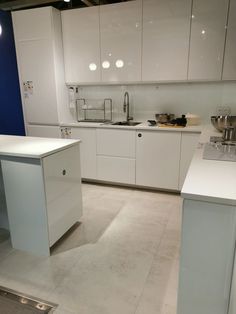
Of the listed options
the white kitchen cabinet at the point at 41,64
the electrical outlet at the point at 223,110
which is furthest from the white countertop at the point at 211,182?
the white kitchen cabinet at the point at 41,64

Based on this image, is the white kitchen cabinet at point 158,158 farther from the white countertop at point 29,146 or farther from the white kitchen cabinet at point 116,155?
the white countertop at point 29,146

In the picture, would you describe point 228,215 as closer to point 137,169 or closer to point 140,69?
point 137,169

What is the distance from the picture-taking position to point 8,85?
3.43 meters

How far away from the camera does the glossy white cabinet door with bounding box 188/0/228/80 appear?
8.88ft

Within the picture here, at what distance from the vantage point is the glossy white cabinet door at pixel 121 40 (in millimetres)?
3004

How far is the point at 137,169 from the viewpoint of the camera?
10.6 feet

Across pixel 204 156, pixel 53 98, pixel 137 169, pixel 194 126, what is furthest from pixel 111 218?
pixel 53 98

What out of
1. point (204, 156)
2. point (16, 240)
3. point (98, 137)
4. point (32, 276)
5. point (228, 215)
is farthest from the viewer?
point (98, 137)

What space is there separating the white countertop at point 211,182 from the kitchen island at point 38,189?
1099 mm

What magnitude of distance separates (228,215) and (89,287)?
3.81 feet

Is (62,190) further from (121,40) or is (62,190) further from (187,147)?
(121,40)

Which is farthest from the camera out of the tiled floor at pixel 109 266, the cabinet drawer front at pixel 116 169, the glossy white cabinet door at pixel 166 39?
the cabinet drawer front at pixel 116 169

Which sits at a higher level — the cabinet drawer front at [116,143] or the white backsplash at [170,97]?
the white backsplash at [170,97]

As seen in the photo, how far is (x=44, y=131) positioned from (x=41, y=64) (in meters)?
0.95
